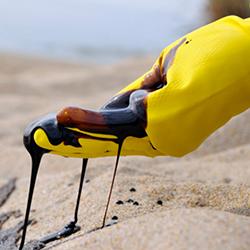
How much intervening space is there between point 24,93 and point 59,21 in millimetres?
6399

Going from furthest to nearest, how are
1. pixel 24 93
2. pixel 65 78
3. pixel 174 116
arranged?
pixel 65 78 < pixel 24 93 < pixel 174 116

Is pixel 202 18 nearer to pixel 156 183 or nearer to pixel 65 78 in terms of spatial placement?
pixel 65 78

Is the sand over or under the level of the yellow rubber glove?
under

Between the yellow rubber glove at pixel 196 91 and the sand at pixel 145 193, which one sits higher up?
Result: the yellow rubber glove at pixel 196 91

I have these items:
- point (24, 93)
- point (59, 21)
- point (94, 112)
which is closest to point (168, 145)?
point (94, 112)

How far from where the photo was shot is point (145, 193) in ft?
7.21

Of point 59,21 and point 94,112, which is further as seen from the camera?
point 59,21

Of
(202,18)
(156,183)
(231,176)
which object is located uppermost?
(156,183)

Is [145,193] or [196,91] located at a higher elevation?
[196,91]

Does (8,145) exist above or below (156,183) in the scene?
below

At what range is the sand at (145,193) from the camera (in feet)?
4.68

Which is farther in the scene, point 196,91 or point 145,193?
point 145,193

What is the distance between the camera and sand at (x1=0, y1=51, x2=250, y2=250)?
4.68 feet

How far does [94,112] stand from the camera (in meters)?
1.57
